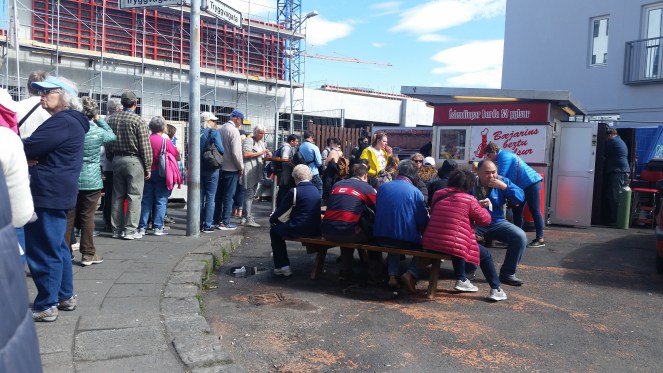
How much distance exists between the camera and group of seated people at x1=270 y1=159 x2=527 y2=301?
553 cm

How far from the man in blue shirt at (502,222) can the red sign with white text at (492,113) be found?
397 cm

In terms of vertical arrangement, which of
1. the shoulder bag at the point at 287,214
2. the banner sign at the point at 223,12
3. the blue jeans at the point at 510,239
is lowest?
the blue jeans at the point at 510,239

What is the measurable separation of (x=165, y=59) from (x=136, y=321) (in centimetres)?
2158

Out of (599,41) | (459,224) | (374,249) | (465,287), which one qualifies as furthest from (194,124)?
(599,41)

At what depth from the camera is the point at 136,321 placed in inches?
165

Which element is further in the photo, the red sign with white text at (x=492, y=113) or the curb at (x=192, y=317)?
the red sign with white text at (x=492, y=113)

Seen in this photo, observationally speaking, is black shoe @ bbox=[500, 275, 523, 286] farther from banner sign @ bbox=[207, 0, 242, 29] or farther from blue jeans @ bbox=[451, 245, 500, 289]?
banner sign @ bbox=[207, 0, 242, 29]

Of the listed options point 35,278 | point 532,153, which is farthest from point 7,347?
point 532,153

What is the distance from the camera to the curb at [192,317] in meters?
3.58

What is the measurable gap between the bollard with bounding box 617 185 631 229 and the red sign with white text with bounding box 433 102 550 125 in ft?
8.45

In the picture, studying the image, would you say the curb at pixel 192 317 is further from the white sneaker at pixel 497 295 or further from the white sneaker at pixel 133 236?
the white sneaker at pixel 497 295

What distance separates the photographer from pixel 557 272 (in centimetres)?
698

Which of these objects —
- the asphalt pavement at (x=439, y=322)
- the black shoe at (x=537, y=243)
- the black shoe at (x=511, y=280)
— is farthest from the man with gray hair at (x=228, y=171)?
the black shoe at (x=537, y=243)

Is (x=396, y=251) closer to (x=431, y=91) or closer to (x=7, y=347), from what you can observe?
(x=7, y=347)
